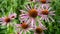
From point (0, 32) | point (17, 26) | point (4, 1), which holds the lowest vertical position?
point (0, 32)

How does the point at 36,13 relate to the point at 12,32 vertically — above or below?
above

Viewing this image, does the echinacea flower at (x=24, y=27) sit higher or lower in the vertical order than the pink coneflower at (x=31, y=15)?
lower

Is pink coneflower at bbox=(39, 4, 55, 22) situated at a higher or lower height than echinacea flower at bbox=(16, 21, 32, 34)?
higher

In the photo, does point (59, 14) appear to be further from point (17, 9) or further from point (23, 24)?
point (23, 24)

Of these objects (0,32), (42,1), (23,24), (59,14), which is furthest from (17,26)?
(59,14)

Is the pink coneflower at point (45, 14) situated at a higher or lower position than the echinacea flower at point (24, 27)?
higher

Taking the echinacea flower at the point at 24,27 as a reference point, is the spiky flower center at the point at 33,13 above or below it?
above

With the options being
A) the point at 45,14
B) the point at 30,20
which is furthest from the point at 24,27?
the point at 45,14

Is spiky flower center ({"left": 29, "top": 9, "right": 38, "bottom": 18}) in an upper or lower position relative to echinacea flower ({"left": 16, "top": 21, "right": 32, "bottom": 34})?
upper

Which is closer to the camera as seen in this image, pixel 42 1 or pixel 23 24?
pixel 23 24

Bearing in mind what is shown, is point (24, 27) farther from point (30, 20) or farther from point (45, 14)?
point (45, 14)

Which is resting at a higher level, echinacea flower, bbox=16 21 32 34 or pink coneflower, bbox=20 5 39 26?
pink coneflower, bbox=20 5 39 26
